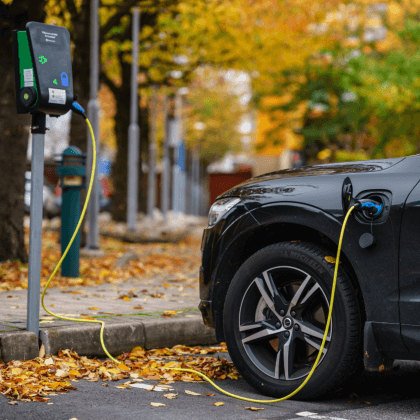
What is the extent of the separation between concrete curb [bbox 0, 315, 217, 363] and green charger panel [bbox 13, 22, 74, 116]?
1.52m

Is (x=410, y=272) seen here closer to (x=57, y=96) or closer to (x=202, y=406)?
(x=202, y=406)

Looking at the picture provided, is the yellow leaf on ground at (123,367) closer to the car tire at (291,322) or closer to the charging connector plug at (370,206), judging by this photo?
the car tire at (291,322)

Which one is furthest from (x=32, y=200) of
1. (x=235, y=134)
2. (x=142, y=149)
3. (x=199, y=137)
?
(x=235, y=134)

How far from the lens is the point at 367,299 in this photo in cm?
366

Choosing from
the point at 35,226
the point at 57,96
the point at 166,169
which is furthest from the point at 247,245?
the point at 166,169

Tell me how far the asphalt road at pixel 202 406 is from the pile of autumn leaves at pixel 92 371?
0.31ft

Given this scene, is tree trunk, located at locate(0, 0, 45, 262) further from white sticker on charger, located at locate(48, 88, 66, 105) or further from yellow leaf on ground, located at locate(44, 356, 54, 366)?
yellow leaf on ground, located at locate(44, 356, 54, 366)

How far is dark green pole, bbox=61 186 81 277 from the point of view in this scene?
330 inches

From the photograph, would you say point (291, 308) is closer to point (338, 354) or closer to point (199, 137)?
point (338, 354)

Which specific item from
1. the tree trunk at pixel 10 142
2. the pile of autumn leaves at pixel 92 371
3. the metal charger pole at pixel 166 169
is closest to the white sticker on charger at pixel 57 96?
the pile of autumn leaves at pixel 92 371

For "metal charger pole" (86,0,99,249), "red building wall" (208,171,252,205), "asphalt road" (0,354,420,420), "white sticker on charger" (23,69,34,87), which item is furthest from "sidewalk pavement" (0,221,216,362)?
"red building wall" (208,171,252,205)

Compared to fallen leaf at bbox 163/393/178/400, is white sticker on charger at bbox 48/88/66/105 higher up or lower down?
higher up

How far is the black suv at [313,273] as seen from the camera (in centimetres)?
360

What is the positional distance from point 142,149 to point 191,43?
20.8 feet
